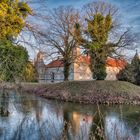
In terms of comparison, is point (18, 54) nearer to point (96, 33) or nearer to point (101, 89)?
point (101, 89)

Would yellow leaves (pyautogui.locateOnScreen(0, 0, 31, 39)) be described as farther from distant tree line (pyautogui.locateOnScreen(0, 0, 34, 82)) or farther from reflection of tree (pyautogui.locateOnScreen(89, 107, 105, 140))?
reflection of tree (pyautogui.locateOnScreen(89, 107, 105, 140))

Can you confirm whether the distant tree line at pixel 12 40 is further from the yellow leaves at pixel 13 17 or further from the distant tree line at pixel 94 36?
the distant tree line at pixel 94 36

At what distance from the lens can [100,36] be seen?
39219mm

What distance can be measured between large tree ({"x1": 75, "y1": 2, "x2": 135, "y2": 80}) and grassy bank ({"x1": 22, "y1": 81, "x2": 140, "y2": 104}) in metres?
4.28

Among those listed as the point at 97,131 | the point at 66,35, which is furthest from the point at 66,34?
the point at 97,131

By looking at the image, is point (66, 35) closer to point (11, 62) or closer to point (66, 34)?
point (66, 34)

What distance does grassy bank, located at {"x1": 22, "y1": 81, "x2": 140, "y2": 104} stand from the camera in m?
31.3

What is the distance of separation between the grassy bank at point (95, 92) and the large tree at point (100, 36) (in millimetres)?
4285

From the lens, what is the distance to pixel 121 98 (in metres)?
31.5

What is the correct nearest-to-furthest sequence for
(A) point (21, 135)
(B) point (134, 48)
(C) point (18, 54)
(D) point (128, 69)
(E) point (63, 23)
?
(C) point (18, 54)
(A) point (21, 135)
(E) point (63, 23)
(B) point (134, 48)
(D) point (128, 69)

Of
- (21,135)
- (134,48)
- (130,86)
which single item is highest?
(134,48)

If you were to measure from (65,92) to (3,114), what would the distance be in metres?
15.9

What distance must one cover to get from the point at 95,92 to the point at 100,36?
872 cm

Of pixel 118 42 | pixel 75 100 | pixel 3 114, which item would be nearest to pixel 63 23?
pixel 118 42
